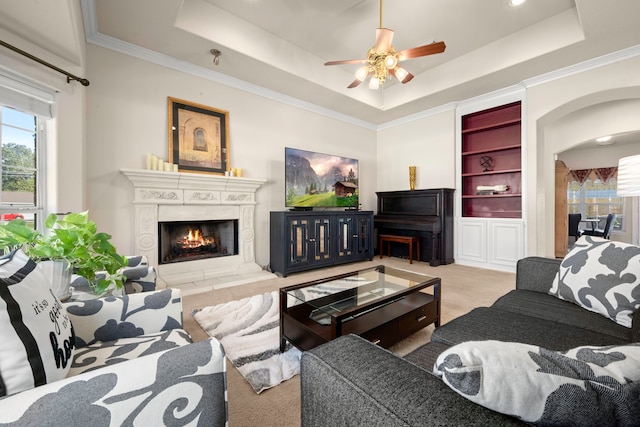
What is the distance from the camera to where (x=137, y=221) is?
3105mm

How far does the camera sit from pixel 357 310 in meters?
1.53

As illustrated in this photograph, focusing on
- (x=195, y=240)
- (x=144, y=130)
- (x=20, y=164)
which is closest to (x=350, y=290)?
(x=195, y=240)

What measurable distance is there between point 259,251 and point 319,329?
2619 millimetres

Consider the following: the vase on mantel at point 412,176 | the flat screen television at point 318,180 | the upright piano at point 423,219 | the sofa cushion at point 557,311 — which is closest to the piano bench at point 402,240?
the upright piano at point 423,219

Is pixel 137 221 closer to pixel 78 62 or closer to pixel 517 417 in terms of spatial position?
pixel 78 62

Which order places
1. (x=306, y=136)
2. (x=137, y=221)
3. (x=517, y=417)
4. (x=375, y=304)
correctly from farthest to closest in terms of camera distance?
(x=306, y=136), (x=137, y=221), (x=375, y=304), (x=517, y=417)

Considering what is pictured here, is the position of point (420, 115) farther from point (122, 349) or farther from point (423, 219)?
point (122, 349)

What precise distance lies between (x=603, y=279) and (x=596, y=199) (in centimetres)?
809

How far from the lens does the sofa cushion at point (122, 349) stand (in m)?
0.97

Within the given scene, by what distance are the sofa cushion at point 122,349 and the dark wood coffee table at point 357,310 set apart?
0.69 m

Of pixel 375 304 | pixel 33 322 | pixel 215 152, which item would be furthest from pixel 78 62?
pixel 375 304

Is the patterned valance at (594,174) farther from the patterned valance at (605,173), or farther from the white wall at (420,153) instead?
the white wall at (420,153)

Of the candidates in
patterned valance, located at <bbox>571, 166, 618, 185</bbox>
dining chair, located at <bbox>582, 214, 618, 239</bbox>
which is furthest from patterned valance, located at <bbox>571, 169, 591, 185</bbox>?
dining chair, located at <bbox>582, 214, 618, 239</bbox>

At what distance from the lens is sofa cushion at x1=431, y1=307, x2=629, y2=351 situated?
1160 mm
